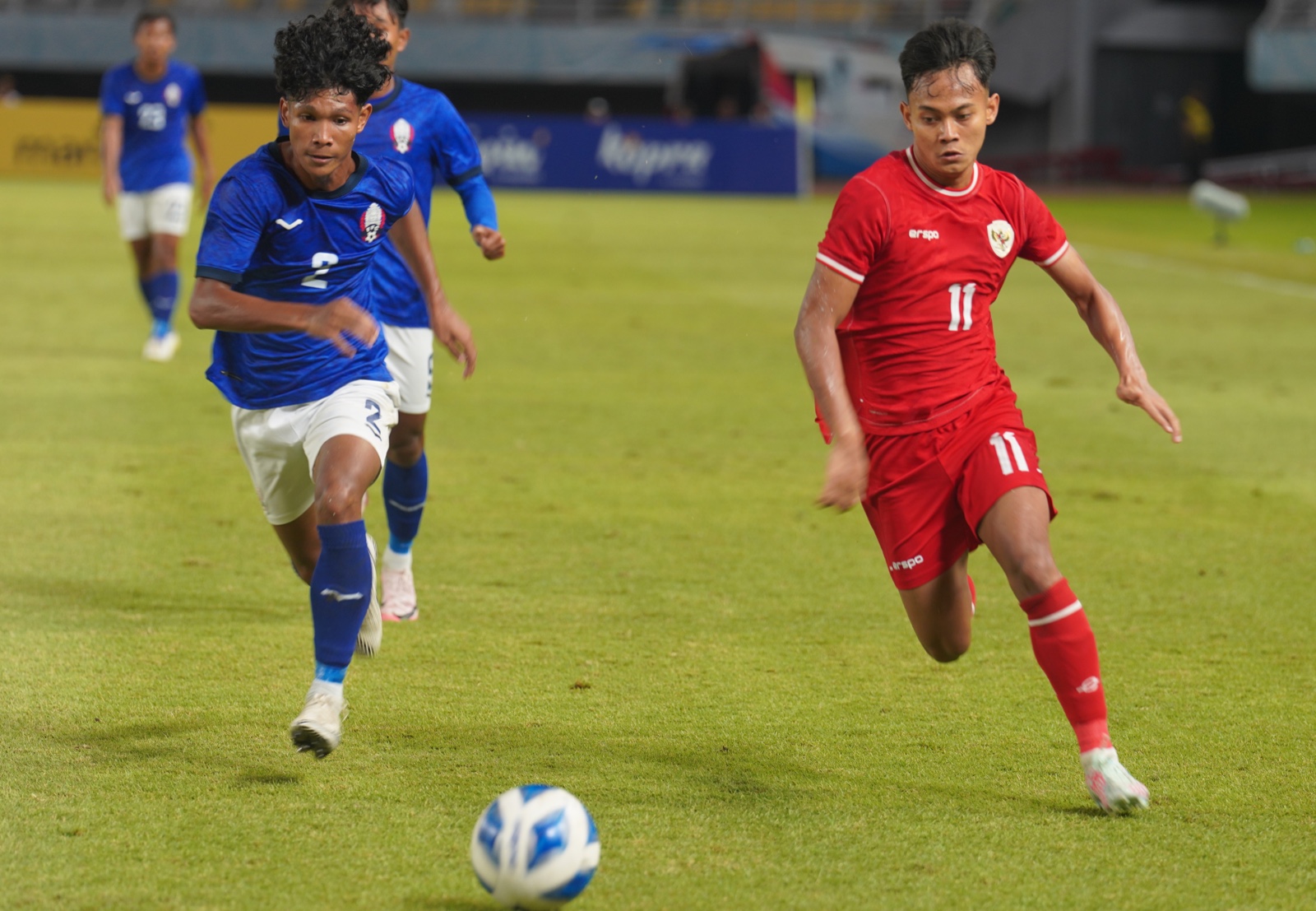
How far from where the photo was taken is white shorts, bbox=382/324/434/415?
20.0 ft

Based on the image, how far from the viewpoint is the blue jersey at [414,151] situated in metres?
5.99

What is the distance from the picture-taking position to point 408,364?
6.09m

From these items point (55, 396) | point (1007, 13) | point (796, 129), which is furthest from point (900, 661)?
point (1007, 13)

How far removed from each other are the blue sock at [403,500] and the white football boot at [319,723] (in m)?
1.81

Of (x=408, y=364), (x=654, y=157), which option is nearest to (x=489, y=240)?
(x=408, y=364)

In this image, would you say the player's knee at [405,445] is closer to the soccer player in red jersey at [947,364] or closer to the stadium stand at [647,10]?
the soccer player in red jersey at [947,364]

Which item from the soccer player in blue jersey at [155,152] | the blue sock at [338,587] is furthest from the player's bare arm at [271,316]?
the soccer player in blue jersey at [155,152]

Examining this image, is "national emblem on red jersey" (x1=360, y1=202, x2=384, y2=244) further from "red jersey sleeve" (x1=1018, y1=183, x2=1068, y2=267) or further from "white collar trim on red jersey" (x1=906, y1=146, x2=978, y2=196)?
"red jersey sleeve" (x1=1018, y1=183, x2=1068, y2=267)

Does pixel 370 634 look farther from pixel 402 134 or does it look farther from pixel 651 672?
pixel 402 134

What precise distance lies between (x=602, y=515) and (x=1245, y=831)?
418 cm

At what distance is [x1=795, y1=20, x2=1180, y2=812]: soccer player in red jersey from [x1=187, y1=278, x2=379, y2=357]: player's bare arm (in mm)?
1232

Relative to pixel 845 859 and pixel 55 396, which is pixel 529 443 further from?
pixel 845 859

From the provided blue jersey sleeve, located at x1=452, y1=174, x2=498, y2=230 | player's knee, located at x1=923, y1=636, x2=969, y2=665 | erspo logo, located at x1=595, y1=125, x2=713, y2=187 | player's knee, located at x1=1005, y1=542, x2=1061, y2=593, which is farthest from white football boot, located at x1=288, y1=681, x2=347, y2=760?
erspo logo, located at x1=595, y1=125, x2=713, y2=187

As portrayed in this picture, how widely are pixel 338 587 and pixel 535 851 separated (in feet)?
4.26
